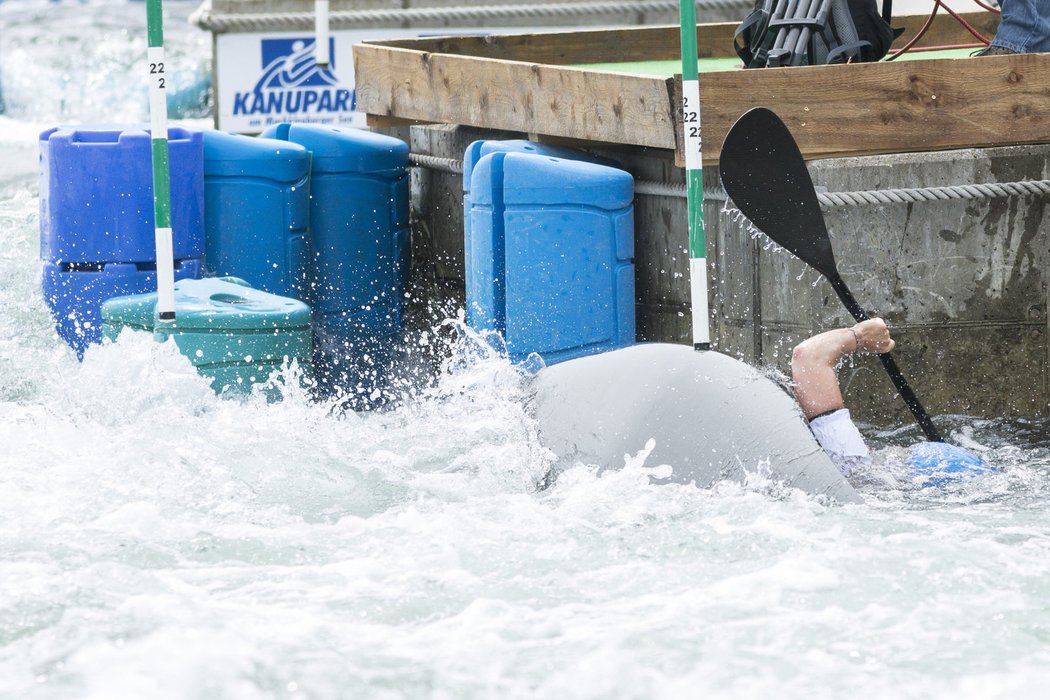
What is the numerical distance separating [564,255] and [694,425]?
1696 mm

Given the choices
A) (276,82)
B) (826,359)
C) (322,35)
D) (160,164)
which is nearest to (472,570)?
(826,359)

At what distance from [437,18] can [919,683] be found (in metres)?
8.27

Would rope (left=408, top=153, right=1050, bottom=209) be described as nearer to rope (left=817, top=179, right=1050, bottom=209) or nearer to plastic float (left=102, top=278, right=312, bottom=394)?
rope (left=817, top=179, right=1050, bottom=209)

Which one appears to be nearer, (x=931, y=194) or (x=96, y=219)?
(x=931, y=194)

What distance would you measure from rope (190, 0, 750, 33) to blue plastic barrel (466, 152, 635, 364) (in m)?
5.00

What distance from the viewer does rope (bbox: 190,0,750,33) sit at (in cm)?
1024

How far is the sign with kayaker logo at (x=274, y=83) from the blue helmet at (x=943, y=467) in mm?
6642

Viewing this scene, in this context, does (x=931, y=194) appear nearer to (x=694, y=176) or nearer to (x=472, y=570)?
(x=694, y=176)

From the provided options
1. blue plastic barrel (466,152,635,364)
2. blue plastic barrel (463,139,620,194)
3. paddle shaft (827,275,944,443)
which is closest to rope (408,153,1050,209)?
paddle shaft (827,275,944,443)

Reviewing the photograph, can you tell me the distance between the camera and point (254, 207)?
6.50 m

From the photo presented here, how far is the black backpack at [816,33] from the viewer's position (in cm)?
581

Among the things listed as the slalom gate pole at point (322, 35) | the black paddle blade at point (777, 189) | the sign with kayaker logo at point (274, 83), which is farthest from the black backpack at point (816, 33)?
the sign with kayaker logo at point (274, 83)

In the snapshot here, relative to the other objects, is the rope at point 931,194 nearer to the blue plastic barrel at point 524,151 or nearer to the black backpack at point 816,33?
the black backpack at point 816,33

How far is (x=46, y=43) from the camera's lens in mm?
20344
